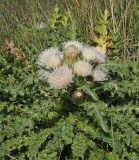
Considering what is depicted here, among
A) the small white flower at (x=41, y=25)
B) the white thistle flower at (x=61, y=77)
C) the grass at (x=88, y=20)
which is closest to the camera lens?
the white thistle flower at (x=61, y=77)

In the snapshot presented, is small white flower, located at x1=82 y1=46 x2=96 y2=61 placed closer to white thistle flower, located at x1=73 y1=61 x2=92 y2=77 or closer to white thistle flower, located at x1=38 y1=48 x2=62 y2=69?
white thistle flower, located at x1=73 y1=61 x2=92 y2=77

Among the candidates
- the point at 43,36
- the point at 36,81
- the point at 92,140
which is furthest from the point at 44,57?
the point at 43,36

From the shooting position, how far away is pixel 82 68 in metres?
3.07

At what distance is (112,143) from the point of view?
3045 millimetres

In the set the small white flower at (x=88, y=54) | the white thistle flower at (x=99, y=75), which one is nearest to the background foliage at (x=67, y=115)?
the white thistle flower at (x=99, y=75)

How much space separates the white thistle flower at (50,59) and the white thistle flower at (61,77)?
7cm

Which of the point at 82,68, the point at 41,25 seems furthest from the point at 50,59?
the point at 41,25

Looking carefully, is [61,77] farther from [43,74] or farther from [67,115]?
[67,115]

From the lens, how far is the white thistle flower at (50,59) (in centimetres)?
316

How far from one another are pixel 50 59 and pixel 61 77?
18 cm

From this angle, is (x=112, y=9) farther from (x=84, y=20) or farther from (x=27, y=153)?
(x=27, y=153)

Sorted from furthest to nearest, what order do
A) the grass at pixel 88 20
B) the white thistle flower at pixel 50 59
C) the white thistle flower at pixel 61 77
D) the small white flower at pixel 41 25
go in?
the small white flower at pixel 41 25
the grass at pixel 88 20
the white thistle flower at pixel 50 59
the white thistle flower at pixel 61 77

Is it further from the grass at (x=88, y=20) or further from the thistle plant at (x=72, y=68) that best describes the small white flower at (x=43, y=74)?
the grass at (x=88, y=20)

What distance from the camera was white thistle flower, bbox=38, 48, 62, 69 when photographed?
3156mm
